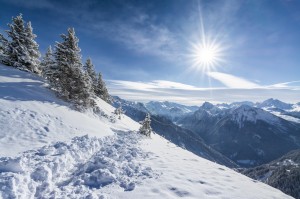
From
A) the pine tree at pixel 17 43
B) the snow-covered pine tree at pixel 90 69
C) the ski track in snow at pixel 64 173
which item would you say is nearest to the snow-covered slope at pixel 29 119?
the ski track in snow at pixel 64 173

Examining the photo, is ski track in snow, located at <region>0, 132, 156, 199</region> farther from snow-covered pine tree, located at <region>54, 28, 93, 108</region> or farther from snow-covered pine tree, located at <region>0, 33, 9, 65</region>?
snow-covered pine tree, located at <region>0, 33, 9, 65</region>

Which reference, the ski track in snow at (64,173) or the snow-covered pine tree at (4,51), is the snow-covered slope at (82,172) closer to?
the ski track in snow at (64,173)

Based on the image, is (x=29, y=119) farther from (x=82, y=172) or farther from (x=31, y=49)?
(x=31, y=49)

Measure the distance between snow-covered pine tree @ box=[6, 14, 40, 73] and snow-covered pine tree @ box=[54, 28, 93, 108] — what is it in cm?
487

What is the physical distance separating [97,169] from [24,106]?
11587 mm

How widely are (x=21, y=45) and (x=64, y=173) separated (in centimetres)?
2638

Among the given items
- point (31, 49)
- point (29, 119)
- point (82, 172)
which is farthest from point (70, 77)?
point (82, 172)

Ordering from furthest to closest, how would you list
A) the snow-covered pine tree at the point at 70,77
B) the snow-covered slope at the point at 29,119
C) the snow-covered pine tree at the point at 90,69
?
the snow-covered pine tree at the point at 90,69
the snow-covered pine tree at the point at 70,77
the snow-covered slope at the point at 29,119

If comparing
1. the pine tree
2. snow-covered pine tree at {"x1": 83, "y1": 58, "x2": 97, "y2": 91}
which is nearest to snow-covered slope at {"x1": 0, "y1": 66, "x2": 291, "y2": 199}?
the pine tree

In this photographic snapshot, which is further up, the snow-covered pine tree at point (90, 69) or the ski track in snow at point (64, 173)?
the snow-covered pine tree at point (90, 69)

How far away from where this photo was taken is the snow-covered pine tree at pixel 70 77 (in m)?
27.7

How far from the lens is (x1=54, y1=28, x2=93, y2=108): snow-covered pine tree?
90.9ft

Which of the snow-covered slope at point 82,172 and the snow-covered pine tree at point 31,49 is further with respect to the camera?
the snow-covered pine tree at point 31,49

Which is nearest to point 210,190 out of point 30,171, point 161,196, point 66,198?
point 161,196
